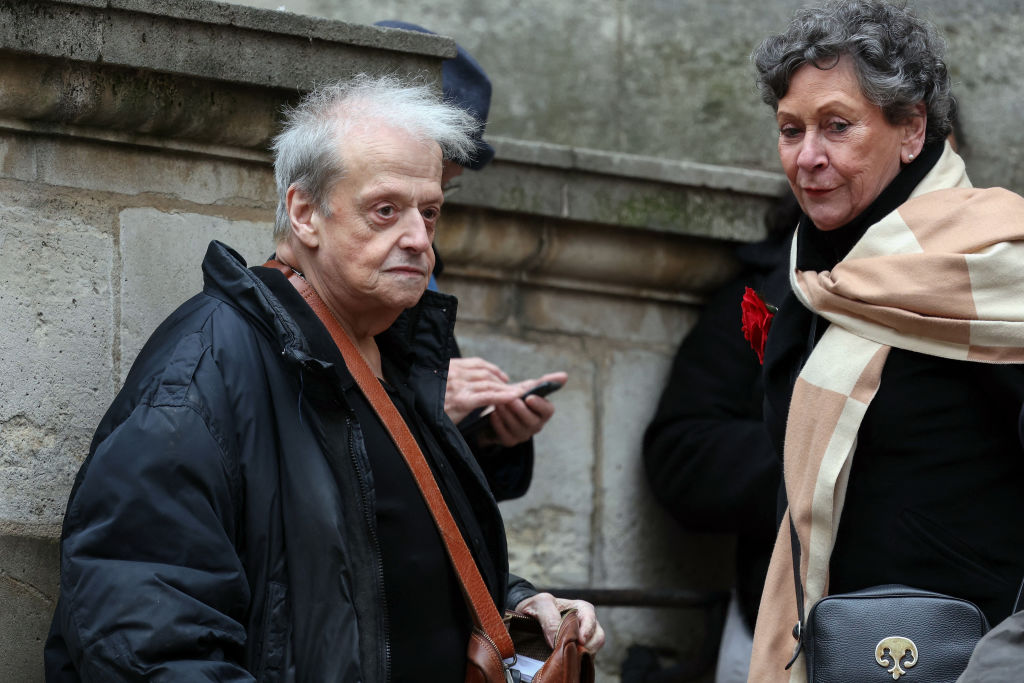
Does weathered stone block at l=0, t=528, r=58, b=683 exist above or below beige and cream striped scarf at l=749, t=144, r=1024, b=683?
below

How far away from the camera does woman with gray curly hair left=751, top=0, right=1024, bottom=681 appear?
108 inches

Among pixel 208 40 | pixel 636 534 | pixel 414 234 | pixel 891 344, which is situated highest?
pixel 208 40

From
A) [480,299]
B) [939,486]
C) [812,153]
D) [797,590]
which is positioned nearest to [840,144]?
[812,153]

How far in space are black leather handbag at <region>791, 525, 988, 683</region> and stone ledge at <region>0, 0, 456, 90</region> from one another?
131 centimetres

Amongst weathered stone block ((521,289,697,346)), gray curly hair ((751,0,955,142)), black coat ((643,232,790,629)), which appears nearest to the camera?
gray curly hair ((751,0,955,142))

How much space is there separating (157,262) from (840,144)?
4.19 feet

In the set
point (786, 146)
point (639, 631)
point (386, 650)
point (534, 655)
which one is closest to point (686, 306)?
point (639, 631)

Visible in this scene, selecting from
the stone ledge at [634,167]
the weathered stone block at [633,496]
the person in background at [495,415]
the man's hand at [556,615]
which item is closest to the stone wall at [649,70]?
the stone ledge at [634,167]

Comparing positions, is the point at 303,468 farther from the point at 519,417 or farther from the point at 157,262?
the point at 519,417

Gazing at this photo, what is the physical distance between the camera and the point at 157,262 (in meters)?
2.95

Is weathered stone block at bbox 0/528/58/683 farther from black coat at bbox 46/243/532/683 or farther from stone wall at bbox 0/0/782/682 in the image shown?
black coat at bbox 46/243/532/683

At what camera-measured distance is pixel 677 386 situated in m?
4.45

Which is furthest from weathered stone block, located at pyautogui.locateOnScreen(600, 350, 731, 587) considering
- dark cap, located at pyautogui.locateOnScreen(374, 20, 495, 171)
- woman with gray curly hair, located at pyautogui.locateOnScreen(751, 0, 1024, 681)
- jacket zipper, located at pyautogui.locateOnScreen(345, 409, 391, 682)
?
jacket zipper, located at pyautogui.locateOnScreen(345, 409, 391, 682)

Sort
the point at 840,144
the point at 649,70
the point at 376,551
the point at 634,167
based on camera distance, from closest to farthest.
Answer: the point at 376,551
the point at 840,144
the point at 634,167
the point at 649,70
